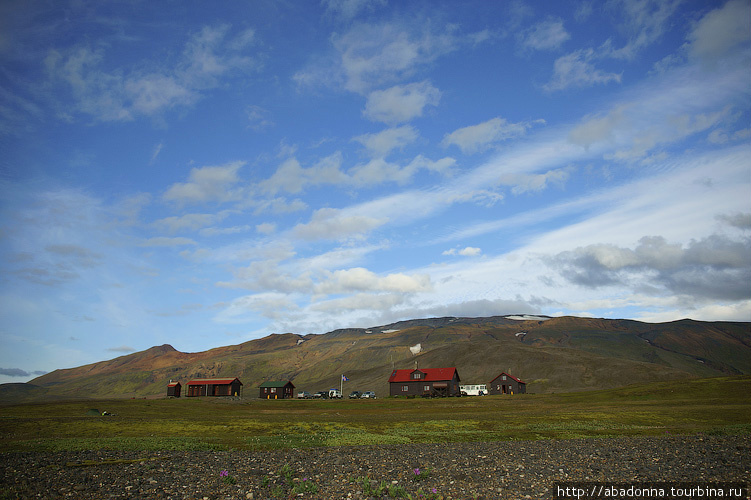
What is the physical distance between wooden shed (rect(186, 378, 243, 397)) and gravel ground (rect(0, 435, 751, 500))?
12386cm

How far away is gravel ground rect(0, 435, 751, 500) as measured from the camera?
1788 cm

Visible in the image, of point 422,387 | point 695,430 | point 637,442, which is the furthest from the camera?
point 422,387

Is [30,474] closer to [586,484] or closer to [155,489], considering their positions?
[155,489]

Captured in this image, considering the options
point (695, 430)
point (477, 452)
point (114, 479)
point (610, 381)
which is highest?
point (114, 479)

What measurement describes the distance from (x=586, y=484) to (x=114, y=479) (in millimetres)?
20471

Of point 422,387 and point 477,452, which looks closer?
point 477,452

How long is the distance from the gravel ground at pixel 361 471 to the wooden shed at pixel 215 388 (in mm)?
123861

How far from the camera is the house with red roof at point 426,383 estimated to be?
5394 inches

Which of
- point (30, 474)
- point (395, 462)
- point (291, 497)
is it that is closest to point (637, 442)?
point (395, 462)

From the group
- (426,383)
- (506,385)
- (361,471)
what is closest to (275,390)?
(426,383)

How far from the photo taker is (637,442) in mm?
30531

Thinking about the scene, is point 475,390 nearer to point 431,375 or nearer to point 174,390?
point 431,375

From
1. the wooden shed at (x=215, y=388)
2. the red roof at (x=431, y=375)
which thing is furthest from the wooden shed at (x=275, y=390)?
the red roof at (x=431, y=375)

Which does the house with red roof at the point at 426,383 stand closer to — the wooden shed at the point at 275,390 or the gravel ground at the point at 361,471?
the wooden shed at the point at 275,390
